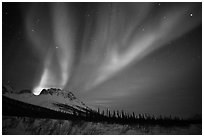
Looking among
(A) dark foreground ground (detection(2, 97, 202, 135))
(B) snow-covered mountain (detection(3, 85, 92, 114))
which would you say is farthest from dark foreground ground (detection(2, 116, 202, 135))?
(B) snow-covered mountain (detection(3, 85, 92, 114))

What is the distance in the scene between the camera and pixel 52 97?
4.42 m

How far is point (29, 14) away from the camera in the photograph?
4859 millimetres

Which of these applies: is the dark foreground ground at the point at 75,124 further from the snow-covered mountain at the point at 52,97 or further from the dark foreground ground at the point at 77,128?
the snow-covered mountain at the point at 52,97

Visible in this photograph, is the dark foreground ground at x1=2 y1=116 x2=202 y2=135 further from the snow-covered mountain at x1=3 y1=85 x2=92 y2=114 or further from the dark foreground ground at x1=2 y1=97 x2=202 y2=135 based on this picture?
the snow-covered mountain at x1=3 y1=85 x2=92 y2=114

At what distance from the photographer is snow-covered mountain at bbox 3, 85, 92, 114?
4.36 metres

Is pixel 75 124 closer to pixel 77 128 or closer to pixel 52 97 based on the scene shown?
pixel 77 128

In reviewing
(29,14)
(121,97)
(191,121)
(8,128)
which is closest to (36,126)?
(8,128)

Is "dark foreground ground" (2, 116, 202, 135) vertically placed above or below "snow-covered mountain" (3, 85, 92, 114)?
below

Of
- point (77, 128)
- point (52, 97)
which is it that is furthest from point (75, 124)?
point (52, 97)

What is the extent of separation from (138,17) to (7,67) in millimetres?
3140

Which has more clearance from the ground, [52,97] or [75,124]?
[52,97]

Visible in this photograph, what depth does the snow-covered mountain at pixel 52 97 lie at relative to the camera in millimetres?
4359

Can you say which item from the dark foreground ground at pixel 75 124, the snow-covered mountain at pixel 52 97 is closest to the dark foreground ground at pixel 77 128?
the dark foreground ground at pixel 75 124

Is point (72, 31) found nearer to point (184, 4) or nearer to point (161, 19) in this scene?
point (161, 19)
